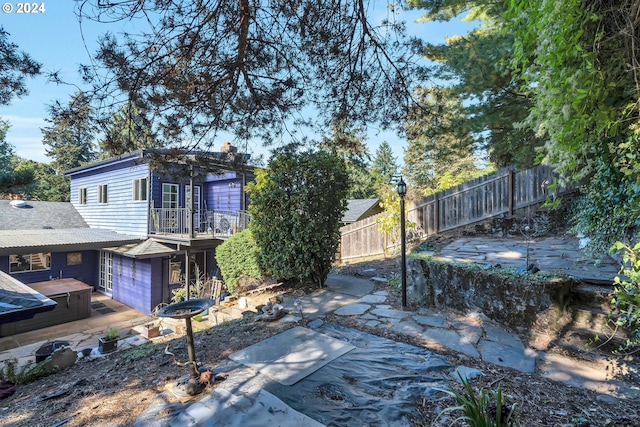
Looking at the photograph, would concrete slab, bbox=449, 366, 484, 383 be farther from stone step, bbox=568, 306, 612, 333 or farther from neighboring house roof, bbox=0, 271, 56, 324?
neighboring house roof, bbox=0, 271, 56, 324

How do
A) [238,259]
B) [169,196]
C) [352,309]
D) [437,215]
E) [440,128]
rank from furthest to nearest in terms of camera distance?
[169,196], [437,215], [238,259], [440,128], [352,309]

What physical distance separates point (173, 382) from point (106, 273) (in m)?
11.6

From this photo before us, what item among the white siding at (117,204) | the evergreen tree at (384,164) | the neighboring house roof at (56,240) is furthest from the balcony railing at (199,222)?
the evergreen tree at (384,164)

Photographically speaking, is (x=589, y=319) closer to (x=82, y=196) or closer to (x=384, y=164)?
(x=82, y=196)

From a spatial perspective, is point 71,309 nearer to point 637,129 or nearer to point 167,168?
point 167,168

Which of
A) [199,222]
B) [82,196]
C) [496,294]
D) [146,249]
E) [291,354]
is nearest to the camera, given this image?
[291,354]

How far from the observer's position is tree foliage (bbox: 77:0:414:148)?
3.09 meters

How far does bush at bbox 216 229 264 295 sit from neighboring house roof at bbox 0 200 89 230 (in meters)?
9.52

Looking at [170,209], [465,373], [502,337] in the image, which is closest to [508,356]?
[502,337]

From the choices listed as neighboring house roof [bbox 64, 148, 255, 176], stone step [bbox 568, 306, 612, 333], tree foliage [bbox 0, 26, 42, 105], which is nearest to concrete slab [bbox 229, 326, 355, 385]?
stone step [bbox 568, 306, 612, 333]

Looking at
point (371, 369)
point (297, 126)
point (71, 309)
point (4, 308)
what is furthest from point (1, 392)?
point (71, 309)

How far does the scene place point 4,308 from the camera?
3.69 m

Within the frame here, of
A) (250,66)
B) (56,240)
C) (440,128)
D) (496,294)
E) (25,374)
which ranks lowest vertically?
(25,374)

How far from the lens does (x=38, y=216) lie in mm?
11914
